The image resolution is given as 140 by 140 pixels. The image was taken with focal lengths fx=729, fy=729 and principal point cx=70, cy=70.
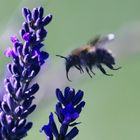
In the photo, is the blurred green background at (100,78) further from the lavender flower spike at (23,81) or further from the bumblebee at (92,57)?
the lavender flower spike at (23,81)

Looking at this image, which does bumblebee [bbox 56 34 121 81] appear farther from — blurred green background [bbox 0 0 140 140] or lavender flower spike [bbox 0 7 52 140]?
blurred green background [bbox 0 0 140 140]

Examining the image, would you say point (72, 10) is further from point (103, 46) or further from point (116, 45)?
point (103, 46)

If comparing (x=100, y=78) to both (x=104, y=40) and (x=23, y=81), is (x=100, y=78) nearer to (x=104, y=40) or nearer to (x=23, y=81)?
(x=104, y=40)

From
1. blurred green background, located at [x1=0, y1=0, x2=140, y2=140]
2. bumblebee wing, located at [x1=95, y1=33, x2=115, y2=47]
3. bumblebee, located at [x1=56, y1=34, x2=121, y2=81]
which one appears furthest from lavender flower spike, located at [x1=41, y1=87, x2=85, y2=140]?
blurred green background, located at [x1=0, y1=0, x2=140, y2=140]

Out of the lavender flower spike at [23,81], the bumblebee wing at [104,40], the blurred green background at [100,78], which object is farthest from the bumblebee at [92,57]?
the blurred green background at [100,78]

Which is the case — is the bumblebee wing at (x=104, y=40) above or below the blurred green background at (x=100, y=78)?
below
